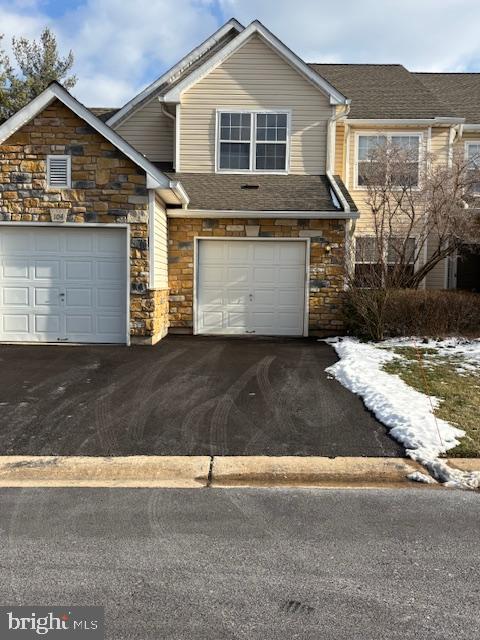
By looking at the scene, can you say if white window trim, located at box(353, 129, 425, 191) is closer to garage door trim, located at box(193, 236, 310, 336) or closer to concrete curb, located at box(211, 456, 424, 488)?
garage door trim, located at box(193, 236, 310, 336)

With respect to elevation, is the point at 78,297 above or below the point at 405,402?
above

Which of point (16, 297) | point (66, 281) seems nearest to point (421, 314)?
point (66, 281)

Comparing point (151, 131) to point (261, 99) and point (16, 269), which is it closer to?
point (261, 99)

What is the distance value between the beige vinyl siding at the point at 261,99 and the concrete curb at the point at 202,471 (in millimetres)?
10304

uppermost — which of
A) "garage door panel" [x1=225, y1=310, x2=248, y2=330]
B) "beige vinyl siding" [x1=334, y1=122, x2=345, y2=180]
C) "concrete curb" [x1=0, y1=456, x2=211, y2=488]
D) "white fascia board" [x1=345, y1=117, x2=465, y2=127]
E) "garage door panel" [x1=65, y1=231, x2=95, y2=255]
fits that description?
"white fascia board" [x1=345, y1=117, x2=465, y2=127]

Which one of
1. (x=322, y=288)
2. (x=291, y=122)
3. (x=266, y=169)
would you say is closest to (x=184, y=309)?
(x=322, y=288)

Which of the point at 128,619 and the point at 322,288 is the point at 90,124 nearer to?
the point at 322,288

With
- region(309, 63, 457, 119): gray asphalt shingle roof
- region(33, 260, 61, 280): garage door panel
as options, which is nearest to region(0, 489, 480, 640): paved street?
region(33, 260, 61, 280): garage door panel

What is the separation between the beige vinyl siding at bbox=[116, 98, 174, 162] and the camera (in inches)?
577

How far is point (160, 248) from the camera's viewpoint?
1146cm

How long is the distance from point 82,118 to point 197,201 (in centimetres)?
325

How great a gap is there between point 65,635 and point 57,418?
3725 mm

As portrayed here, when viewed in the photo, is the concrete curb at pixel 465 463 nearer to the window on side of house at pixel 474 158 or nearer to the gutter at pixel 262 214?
the gutter at pixel 262 214

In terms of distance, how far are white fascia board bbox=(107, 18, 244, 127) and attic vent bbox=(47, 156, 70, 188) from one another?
444cm
